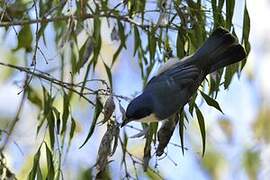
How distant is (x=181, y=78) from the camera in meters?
1.82

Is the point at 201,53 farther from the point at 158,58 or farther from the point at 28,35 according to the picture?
the point at 28,35

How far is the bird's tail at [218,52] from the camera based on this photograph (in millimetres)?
1899

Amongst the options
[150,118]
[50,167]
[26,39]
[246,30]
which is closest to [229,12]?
[246,30]

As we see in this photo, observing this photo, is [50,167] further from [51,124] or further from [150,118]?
[150,118]

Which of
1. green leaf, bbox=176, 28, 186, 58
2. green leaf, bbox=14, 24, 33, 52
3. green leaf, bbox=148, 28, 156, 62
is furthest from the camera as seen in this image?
green leaf, bbox=14, 24, 33, 52

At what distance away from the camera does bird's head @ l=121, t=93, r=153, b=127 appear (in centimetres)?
179

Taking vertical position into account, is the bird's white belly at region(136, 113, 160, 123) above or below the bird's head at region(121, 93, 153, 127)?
below

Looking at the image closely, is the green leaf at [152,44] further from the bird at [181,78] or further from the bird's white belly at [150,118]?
the bird's white belly at [150,118]

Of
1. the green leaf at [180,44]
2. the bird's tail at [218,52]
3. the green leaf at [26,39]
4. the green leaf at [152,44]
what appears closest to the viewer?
the bird's tail at [218,52]

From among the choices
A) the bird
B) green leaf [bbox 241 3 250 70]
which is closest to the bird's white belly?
the bird

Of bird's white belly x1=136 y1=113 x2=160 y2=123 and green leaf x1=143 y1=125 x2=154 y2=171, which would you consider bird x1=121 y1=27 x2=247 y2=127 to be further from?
green leaf x1=143 y1=125 x2=154 y2=171

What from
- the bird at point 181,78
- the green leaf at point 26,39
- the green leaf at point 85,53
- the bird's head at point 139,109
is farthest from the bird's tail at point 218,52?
the green leaf at point 26,39

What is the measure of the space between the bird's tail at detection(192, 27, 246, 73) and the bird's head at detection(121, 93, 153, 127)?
0.59 ft

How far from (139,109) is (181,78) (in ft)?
0.40
